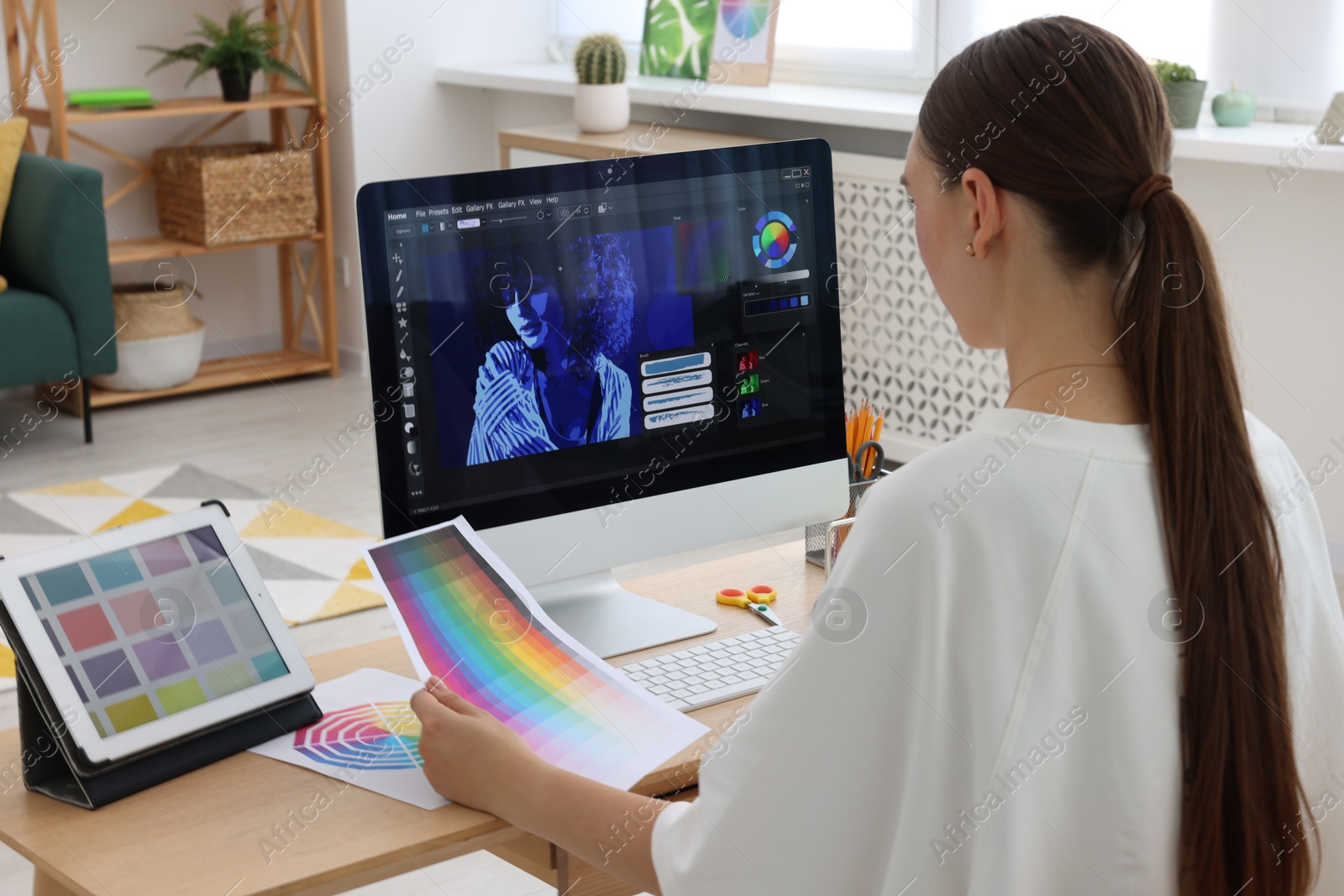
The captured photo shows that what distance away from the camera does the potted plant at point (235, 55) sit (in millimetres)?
4348

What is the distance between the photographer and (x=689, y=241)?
4.24 ft

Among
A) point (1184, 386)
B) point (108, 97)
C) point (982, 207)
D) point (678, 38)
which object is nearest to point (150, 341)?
point (108, 97)

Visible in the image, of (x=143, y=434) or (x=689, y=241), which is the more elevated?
(x=689, y=241)

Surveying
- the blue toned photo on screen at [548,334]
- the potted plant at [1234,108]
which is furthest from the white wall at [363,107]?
the blue toned photo on screen at [548,334]

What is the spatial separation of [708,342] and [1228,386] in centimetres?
55

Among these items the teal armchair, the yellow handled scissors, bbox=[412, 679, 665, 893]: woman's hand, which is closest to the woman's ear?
bbox=[412, 679, 665, 893]: woman's hand

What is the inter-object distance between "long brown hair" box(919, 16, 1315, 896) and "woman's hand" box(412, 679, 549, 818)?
1.40 feet

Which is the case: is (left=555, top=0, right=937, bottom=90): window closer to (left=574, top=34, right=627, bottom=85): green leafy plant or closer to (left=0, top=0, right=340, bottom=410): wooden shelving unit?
(left=574, top=34, right=627, bottom=85): green leafy plant

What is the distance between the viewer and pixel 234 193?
4367 millimetres

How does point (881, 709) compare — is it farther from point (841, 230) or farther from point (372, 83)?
point (372, 83)

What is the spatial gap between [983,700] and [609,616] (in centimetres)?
57

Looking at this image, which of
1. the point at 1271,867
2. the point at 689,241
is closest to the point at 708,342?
the point at 689,241

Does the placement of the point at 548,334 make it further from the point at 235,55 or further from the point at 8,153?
the point at 235,55

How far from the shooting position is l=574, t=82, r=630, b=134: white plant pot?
4090 millimetres
